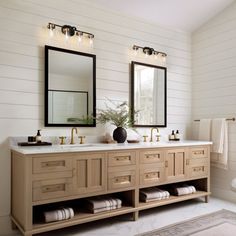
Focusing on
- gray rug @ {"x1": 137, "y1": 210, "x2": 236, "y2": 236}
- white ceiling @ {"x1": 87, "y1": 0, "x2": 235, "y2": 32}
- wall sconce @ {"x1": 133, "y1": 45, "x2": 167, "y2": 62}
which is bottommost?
gray rug @ {"x1": 137, "y1": 210, "x2": 236, "y2": 236}

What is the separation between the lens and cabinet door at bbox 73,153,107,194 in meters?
2.50

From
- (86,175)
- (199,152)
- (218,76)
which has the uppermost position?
(218,76)

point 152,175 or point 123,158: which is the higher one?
point 123,158

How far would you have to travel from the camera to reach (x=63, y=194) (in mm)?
2412

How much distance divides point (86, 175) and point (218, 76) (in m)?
2.48

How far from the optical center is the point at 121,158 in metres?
2.79

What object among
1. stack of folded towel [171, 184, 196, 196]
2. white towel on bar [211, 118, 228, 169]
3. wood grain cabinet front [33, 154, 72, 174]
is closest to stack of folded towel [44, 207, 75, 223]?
wood grain cabinet front [33, 154, 72, 174]

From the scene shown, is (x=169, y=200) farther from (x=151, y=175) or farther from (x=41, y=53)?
(x=41, y=53)

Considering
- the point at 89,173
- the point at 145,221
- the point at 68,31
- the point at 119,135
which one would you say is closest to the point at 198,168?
the point at 145,221

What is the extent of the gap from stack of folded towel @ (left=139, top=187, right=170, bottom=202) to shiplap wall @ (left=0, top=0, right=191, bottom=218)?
936 millimetres

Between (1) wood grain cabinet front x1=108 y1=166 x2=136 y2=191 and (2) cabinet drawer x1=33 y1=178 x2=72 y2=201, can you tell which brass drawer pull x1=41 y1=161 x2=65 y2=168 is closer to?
(2) cabinet drawer x1=33 y1=178 x2=72 y2=201

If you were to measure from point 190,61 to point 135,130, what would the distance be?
1.62 m

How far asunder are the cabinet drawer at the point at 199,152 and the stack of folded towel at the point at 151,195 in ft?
2.03

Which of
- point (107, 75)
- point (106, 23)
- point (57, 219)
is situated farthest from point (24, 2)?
point (57, 219)
